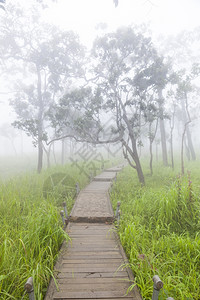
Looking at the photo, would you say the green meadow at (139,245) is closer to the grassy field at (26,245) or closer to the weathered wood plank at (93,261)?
the grassy field at (26,245)

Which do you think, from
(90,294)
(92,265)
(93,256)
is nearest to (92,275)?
(92,265)

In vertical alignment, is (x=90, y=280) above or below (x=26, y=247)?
below

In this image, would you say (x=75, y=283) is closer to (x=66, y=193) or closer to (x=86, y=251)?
(x=86, y=251)

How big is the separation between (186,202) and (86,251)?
345 centimetres

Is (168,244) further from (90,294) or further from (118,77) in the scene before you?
(118,77)

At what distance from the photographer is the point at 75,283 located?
3.08 metres

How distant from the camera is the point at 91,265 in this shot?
3.58 metres

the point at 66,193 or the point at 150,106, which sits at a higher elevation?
the point at 150,106

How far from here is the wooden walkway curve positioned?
9.42ft

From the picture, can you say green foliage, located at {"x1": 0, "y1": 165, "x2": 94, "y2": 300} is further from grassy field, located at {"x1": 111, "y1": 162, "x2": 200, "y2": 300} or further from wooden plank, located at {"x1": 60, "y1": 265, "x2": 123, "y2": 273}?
grassy field, located at {"x1": 111, "y1": 162, "x2": 200, "y2": 300}

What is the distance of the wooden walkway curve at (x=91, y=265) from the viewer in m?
2.87

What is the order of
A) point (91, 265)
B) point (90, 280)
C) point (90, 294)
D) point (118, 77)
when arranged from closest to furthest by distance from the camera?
point (90, 294)
point (90, 280)
point (91, 265)
point (118, 77)

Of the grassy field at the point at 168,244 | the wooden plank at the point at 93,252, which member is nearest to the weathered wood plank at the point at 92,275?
the grassy field at the point at 168,244

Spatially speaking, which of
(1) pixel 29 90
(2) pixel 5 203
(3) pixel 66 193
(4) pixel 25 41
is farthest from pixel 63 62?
(2) pixel 5 203
